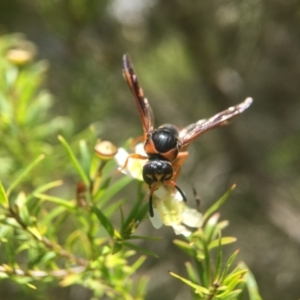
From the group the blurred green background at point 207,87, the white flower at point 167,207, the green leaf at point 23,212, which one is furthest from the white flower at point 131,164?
the blurred green background at point 207,87

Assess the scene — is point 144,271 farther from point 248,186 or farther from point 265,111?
point 265,111

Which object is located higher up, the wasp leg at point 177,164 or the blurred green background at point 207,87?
the blurred green background at point 207,87

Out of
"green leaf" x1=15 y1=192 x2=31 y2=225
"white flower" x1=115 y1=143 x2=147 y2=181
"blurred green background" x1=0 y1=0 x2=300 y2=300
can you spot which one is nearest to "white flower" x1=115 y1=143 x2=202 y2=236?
"white flower" x1=115 y1=143 x2=147 y2=181

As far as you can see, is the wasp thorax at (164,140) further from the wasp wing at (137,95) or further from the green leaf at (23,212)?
the green leaf at (23,212)

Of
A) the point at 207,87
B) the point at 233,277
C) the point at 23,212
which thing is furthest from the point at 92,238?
the point at 207,87

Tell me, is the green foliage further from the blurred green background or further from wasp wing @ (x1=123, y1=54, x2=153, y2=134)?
the blurred green background

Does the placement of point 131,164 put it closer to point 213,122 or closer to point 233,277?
→ point 213,122

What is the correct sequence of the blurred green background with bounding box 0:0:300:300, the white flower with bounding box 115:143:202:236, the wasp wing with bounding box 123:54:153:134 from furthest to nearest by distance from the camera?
the blurred green background with bounding box 0:0:300:300
the wasp wing with bounding box 123:54:153:134
the white flower with bounding box 115:143:202:236
